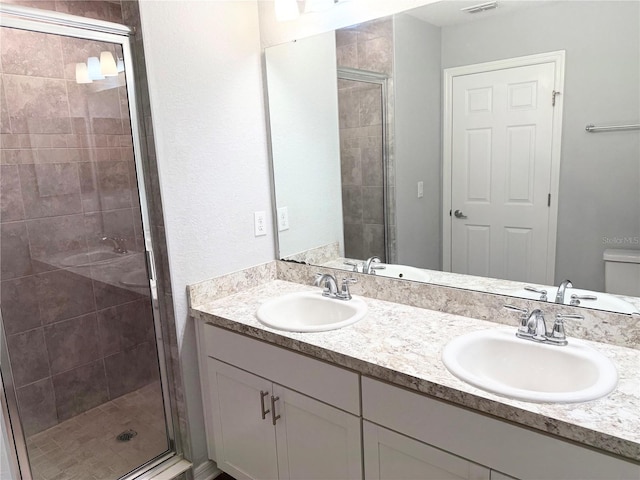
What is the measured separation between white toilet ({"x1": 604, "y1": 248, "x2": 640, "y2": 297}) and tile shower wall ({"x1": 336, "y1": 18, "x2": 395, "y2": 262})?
0.80 metres

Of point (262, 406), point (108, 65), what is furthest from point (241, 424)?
point (108, 65)

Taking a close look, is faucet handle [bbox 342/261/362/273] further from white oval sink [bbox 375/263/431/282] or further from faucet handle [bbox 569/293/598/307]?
faucet handle [bbox 569/293/598/307]

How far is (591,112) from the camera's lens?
4.62ft

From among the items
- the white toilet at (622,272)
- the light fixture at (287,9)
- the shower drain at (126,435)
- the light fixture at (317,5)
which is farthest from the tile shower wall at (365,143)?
the shower drain at (126,435)

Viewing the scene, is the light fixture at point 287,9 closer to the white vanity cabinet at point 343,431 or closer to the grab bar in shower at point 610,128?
the grab bar in shower at point 610,128

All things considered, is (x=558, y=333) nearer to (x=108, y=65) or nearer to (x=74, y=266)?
(x=108, y=65)

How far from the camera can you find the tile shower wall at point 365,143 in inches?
72.9

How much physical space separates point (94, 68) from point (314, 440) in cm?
181

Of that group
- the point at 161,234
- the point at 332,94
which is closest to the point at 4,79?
the point at 161,234

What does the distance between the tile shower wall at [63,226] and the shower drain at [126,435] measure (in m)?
0.22

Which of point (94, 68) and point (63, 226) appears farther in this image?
point (63, 226)

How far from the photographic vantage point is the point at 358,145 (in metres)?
1.99

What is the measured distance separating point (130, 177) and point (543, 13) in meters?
1.71

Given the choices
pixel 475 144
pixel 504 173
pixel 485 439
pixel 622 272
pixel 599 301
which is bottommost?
pixel 485 439
